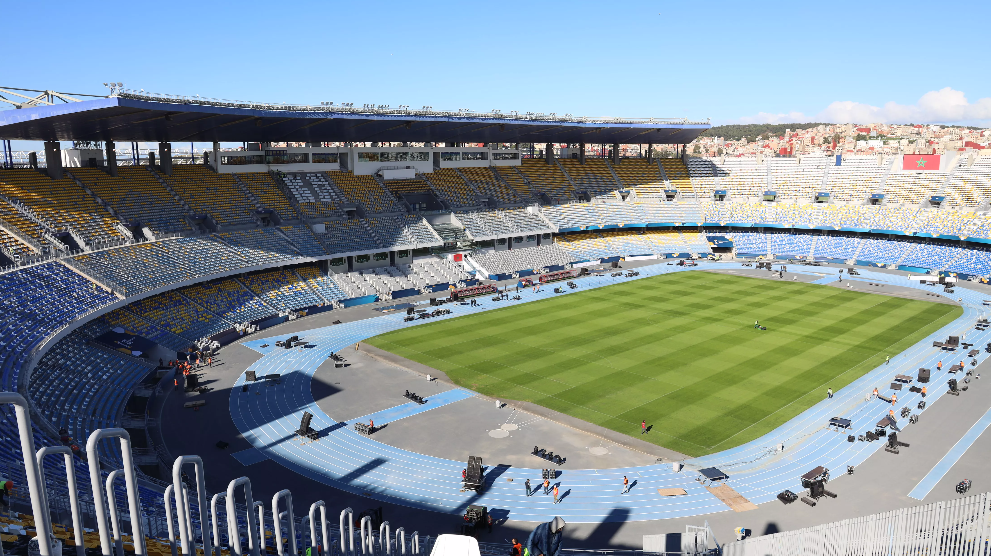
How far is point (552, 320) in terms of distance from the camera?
50.6 m

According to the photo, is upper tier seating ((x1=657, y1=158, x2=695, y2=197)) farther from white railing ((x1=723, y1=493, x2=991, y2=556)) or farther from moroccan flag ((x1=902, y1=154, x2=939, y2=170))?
white railing ((x1=723, y1=493, x2=991, y2=556))

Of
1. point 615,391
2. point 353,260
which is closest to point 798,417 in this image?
point 615,391

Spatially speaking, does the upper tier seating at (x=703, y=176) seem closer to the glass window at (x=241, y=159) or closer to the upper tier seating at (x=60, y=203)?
the glass window at (x=241, y=159)

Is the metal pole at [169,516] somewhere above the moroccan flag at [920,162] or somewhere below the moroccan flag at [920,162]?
below

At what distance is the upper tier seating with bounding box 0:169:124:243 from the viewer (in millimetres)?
44219

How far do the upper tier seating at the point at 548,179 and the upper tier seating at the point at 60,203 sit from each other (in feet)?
165

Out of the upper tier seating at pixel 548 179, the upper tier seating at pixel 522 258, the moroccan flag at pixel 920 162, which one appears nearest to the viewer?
the upper tier seating at pixel 522 258

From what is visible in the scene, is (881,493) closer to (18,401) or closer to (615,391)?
(615,391)

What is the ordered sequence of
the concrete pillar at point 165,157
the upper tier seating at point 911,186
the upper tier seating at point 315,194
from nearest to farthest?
the concrete pillar at point 165,157 < the upper tier seating at point 315,194 < the upper tier seating at point 911,186

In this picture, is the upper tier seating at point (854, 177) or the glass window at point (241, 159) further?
the upper tier seating at point (854, 177)

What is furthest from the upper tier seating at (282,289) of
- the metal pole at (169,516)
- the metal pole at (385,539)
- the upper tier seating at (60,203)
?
the metal pole at (169,516)

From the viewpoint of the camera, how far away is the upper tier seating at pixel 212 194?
55969mm

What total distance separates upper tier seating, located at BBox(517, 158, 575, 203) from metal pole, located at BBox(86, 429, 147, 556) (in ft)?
259

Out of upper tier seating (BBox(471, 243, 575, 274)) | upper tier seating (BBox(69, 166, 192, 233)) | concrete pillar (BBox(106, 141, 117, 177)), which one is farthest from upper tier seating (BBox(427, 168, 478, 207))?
concrete pillar (BBox(106, 141, 117, 177))
